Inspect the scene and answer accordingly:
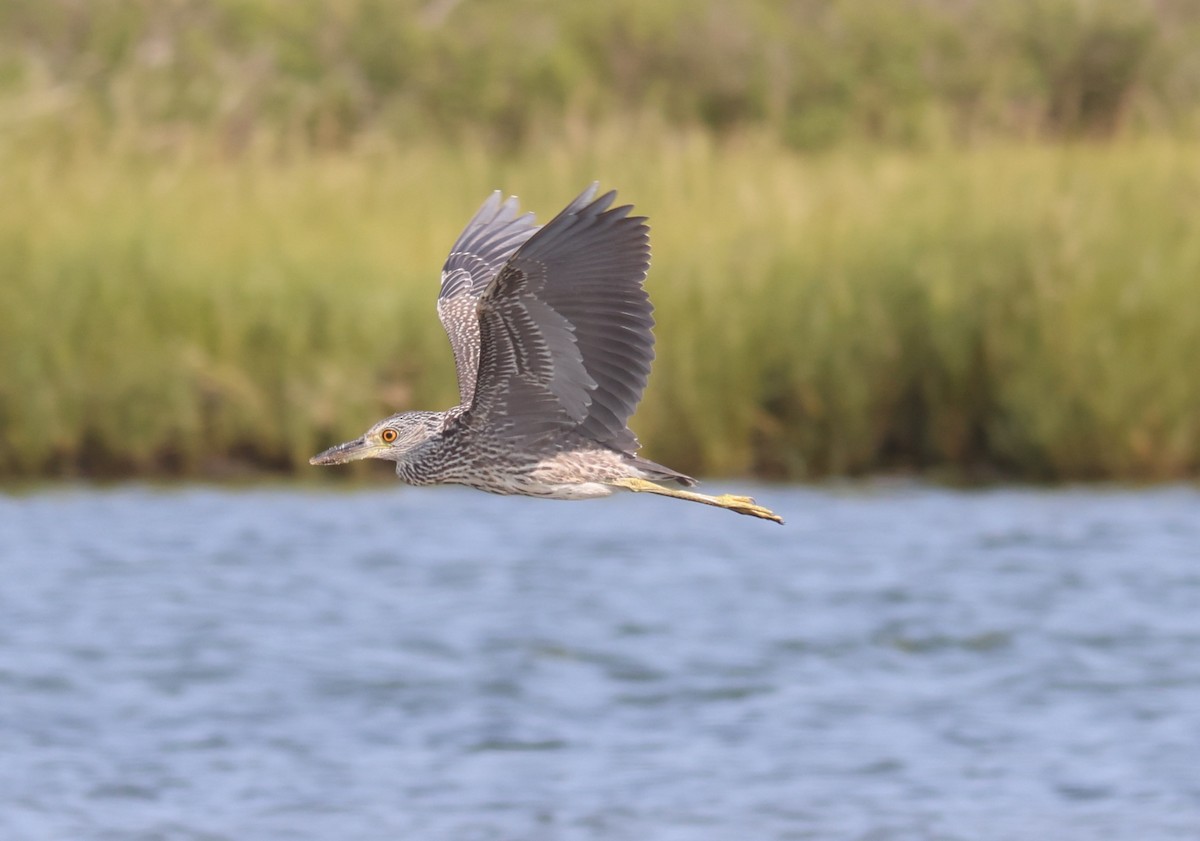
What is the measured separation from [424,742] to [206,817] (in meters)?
1.06

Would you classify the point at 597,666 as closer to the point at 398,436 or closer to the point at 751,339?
the point at 751,339

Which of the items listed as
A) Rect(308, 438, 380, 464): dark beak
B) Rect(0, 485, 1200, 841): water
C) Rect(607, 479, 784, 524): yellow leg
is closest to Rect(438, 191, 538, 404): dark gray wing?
Rect(308, 438, 380, 464): dark beak

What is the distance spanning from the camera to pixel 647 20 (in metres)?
20.2

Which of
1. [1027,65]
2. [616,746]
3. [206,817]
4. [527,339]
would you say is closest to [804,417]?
[616,746]

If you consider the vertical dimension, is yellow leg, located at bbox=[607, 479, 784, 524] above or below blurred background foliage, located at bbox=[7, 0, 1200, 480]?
below

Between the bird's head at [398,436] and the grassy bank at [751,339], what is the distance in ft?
17.1

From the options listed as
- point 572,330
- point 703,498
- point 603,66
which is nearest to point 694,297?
point 703,498

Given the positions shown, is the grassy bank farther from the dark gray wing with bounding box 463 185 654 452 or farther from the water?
the dark gray wing with bounding box 463 185 654 452

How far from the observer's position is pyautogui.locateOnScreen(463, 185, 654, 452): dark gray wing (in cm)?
500

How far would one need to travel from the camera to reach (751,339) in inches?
444

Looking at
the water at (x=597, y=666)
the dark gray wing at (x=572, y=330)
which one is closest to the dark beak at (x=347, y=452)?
the dark gray wing at (x=572, y=330)

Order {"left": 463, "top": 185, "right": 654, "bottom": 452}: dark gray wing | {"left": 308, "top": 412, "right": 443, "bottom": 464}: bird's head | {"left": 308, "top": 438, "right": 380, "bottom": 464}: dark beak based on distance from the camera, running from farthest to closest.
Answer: {"left": 308, "top": 412, "right": 443, "bottom": 464}: bird's head
{"left": 308, "top": 438, "right": 380, "bottom": 464}: dark beak
{"left": 463, "top": 185, "right": 654, "bottom": 452}: dark gray wing

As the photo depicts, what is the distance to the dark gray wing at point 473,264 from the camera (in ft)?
19.3

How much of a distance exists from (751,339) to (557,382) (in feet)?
20.0
